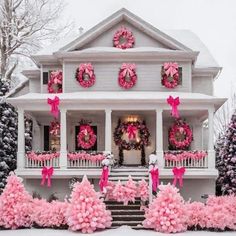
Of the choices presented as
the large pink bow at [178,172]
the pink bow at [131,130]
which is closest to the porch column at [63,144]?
the pink bow at [131,130]

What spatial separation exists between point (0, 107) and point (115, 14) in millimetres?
7462

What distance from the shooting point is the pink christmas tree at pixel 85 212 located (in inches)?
770

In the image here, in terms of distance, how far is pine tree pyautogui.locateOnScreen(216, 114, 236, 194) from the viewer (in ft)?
82.7

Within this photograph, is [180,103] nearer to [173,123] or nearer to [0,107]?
[173,123]

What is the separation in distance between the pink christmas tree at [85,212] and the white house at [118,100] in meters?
3.64

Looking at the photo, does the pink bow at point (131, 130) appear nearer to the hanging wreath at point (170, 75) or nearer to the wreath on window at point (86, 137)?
the wreath on window at point (86, 137)

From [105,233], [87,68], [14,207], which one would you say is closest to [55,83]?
[87,68]

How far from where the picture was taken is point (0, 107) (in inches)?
1088

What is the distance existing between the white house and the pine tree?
1.26m

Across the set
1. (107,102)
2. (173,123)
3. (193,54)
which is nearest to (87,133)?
(107,102)

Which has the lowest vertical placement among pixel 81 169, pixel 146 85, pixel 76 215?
pixel 76 215

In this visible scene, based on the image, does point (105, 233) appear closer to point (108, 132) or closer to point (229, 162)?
point (108, 132)

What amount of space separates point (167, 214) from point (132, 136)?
7.08 metres

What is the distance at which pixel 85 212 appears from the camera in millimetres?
19625
